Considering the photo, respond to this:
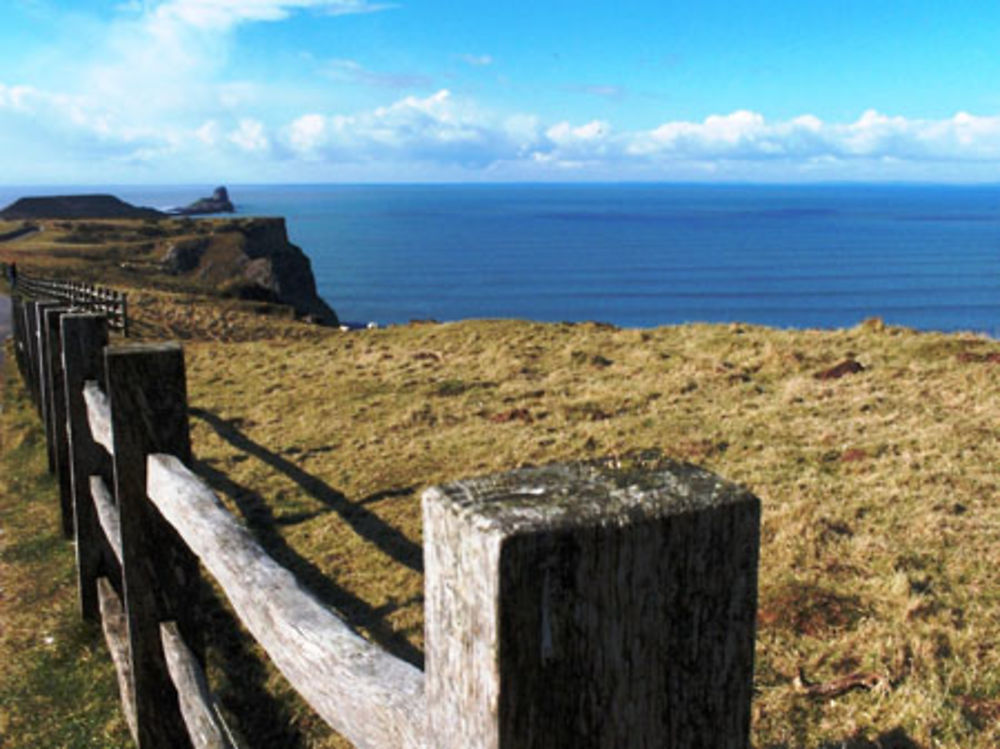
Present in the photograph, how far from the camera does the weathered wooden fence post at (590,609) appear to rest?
3.50 feet

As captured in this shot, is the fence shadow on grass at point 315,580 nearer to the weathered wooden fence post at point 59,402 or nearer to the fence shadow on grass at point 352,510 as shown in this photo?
the fence shadow on grass at point 352,510

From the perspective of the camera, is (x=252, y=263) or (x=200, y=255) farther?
(x=252, y=263)

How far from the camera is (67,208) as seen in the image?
13762cm

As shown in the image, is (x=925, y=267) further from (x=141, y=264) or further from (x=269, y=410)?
(x=269, y=410)

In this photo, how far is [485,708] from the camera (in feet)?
3.61

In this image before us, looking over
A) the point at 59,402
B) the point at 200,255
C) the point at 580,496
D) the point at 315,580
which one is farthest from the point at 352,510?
the point at 200,255

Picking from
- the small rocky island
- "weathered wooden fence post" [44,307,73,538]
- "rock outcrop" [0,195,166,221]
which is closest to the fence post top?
"weathered wooden fence post" [44,307,73,538]

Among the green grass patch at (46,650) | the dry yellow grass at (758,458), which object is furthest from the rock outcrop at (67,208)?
the green grass patch at (46,650)

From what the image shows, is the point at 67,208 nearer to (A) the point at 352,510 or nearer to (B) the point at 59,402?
(B) the point at 59,402

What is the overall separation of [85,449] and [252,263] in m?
80.2

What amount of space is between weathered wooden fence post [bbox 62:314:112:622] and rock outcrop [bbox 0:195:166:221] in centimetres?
13212

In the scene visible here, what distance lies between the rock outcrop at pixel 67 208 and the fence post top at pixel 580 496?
137m

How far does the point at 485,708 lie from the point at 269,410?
12.0 meters

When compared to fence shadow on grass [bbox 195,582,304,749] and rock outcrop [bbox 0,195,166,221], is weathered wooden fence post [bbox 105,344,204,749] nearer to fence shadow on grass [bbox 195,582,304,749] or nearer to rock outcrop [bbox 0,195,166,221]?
fence shadow on grass [bbox 195,582,304,749]
